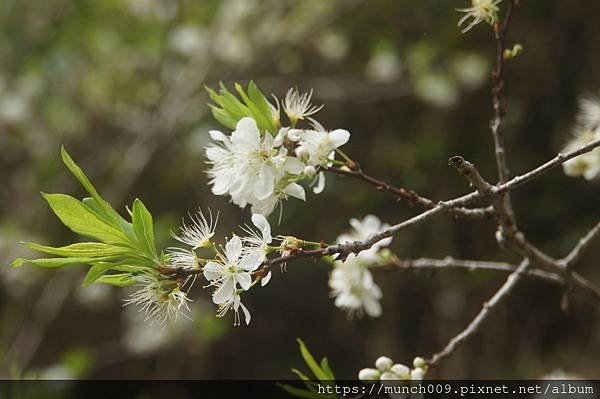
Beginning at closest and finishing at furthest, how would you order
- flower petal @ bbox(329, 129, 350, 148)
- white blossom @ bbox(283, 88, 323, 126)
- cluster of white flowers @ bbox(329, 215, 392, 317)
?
1. flower petal @ bbox(329, 129, 350, 148)
2. white blossom @ bbox(283, 88, 323, 126)
3. cluster of white flowers @ bbox(329, 215, 392, 317)

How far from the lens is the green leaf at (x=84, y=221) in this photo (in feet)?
3.27

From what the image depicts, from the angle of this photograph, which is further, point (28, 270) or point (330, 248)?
point (28, 270)

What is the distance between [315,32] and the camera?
3348mm

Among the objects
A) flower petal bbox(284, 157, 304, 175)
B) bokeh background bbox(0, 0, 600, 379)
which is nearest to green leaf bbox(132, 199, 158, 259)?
flower petal bbox(284, 157, 304, 175)

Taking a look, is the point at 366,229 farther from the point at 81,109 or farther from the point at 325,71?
the point at 81,109

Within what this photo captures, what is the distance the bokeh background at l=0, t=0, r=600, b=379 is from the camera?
3084 mm

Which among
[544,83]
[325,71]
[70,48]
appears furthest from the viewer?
[325,71]

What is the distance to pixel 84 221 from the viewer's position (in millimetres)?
1006

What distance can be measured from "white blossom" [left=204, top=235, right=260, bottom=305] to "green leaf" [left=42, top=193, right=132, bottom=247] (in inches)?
5.6

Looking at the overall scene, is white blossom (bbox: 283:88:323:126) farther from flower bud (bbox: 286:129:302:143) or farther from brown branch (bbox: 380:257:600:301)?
brown branch (bbox: 380:257:600:301)

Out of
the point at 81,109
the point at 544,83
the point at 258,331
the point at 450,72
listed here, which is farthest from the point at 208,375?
the point at 544,83

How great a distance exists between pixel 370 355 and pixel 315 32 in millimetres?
1711

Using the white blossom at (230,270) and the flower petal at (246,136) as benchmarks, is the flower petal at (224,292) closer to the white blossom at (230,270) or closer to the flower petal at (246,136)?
the white blossom at (230,270)

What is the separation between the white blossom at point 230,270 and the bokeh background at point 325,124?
6.16ft
